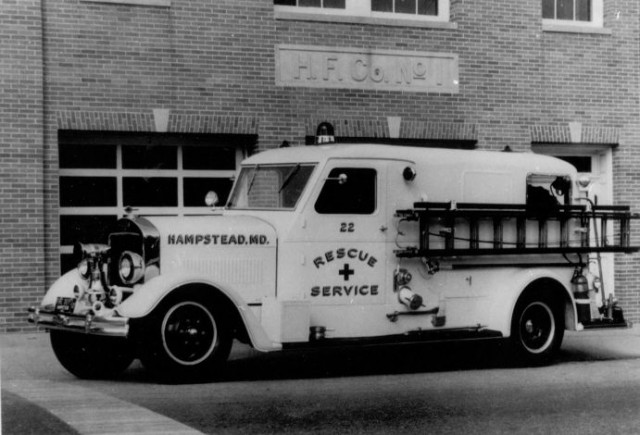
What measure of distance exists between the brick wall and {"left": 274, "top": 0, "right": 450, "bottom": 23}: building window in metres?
3.59

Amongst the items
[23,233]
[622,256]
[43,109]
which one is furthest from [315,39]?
[622,256]

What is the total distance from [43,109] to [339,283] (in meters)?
5.61

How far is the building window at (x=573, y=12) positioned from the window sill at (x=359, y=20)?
1855 millimetres

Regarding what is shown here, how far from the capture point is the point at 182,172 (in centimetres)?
1482

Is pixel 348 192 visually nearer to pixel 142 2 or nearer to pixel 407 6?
pixel 142 2

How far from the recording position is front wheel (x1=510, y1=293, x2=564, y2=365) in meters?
11.2

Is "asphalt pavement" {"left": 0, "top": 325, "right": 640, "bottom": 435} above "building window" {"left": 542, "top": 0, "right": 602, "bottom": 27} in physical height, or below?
below

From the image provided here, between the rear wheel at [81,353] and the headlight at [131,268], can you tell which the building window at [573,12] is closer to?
the headlight at [131,268]

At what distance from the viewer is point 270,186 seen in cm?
1085

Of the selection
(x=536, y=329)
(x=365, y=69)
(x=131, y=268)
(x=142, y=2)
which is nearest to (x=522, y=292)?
(x=536, y=329)

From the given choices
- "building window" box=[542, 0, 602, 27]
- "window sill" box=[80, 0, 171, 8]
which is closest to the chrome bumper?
"window sill" box=[80, 0, 171, 8]

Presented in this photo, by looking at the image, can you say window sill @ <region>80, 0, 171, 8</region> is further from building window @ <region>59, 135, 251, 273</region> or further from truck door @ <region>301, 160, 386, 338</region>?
truck door @ <region>301, 160, 386, 338</region>

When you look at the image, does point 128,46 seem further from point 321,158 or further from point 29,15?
point 321,158

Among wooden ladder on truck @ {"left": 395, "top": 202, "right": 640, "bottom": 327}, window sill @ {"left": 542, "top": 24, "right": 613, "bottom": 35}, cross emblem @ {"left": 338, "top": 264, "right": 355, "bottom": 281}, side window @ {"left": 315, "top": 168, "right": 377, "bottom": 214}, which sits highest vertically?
window sill @ {"left": 542, "top": 24, "right": 613, "bottom": 35}
